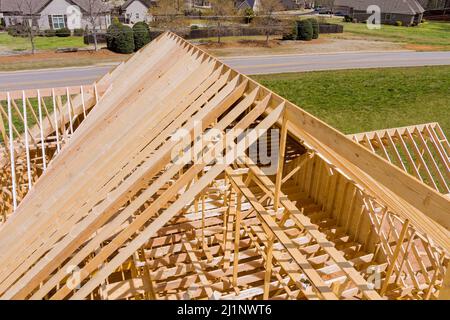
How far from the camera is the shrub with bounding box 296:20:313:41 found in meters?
36.4

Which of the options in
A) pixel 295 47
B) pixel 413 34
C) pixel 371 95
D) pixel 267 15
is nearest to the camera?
pixel 371 95

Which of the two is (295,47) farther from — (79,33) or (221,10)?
(79,33)

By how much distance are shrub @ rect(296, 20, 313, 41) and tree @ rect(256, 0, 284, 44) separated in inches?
107

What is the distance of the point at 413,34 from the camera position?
141ft

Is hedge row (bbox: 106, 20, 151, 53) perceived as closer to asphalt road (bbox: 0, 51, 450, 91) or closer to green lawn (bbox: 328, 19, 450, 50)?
asphalt road (bbox: 0, 51, 450, 91)

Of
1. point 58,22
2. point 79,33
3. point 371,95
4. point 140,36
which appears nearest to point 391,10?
point 371,95

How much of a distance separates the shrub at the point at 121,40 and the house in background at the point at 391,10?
A: 38.1 meters

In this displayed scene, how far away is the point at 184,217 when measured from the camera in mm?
7984

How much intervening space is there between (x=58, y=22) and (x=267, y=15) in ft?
81.1

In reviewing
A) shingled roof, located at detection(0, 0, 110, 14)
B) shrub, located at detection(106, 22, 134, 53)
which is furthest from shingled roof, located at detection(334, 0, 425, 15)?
shingled roof, located at detection(0, 0, 110, 14)
